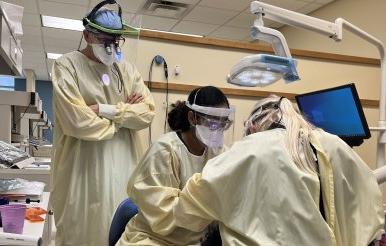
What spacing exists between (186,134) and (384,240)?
33.0 inches

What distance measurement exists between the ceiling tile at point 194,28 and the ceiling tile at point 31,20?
1.82 metres

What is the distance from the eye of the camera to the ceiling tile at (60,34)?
239 inches

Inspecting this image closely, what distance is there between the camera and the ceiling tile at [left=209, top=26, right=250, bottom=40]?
17.7 ft

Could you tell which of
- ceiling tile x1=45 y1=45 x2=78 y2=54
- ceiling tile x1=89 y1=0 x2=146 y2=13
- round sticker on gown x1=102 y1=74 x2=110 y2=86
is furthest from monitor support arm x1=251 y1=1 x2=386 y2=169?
ceiling tile x1=45 y1=45 x2=78 y2=54

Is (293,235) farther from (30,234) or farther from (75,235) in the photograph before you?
(75,235)

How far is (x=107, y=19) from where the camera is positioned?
1.97 metres

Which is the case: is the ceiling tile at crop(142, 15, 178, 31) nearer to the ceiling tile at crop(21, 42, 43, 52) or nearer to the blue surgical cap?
the ceiling tile at crop(21, 42, 43, 52)

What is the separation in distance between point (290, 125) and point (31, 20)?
520 cm

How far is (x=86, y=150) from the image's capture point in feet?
6.40

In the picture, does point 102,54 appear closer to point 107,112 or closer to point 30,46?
point 107,112

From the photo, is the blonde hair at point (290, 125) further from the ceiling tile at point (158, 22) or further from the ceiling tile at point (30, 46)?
the ceiling tile at point (30, 46)

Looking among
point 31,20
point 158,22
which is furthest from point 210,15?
point 31,20

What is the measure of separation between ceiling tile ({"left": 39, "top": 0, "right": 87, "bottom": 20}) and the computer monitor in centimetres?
349

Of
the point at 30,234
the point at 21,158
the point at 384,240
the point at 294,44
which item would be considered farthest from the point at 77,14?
the point at 384,240
